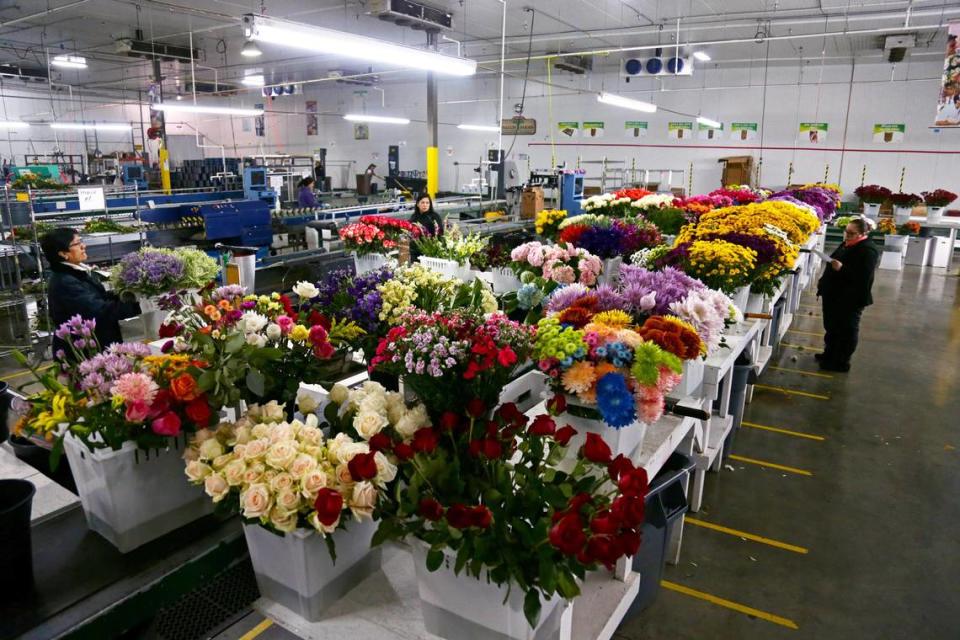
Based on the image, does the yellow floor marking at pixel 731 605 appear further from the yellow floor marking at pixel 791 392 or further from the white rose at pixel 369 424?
the yellow floor marking at pixel 791 392

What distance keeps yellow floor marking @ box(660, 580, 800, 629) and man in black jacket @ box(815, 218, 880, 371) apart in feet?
13.8

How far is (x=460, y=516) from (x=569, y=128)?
1978 centimetres

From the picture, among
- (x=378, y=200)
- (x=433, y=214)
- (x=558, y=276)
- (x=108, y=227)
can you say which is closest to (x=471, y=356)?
(x=558, y=276)

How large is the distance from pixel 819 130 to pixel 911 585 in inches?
625

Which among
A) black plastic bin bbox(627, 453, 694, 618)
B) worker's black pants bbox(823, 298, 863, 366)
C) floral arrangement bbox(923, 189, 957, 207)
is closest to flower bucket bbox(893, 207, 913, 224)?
floral arrangement bbox(923, 189, 957, 207)

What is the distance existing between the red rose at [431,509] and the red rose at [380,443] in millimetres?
184

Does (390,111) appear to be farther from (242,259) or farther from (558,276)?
(558,276)

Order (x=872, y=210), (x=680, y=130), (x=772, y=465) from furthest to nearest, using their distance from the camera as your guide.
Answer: (x=680, y=130) < (x=872, y=210) < (x=772, y=465)

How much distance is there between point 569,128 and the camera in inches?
774

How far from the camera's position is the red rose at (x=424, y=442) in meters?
1.35

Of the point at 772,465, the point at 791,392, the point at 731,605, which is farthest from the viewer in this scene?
the point at 791,392

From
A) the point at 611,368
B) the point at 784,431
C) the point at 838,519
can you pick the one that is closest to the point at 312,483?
the point at 611,368

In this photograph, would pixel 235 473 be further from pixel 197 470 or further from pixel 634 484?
pixel 634 484

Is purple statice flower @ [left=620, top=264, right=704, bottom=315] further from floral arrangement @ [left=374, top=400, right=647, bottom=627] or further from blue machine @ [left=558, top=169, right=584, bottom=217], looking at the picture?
blue machine @ [left=558, top=169, right=584, bottom=217]
